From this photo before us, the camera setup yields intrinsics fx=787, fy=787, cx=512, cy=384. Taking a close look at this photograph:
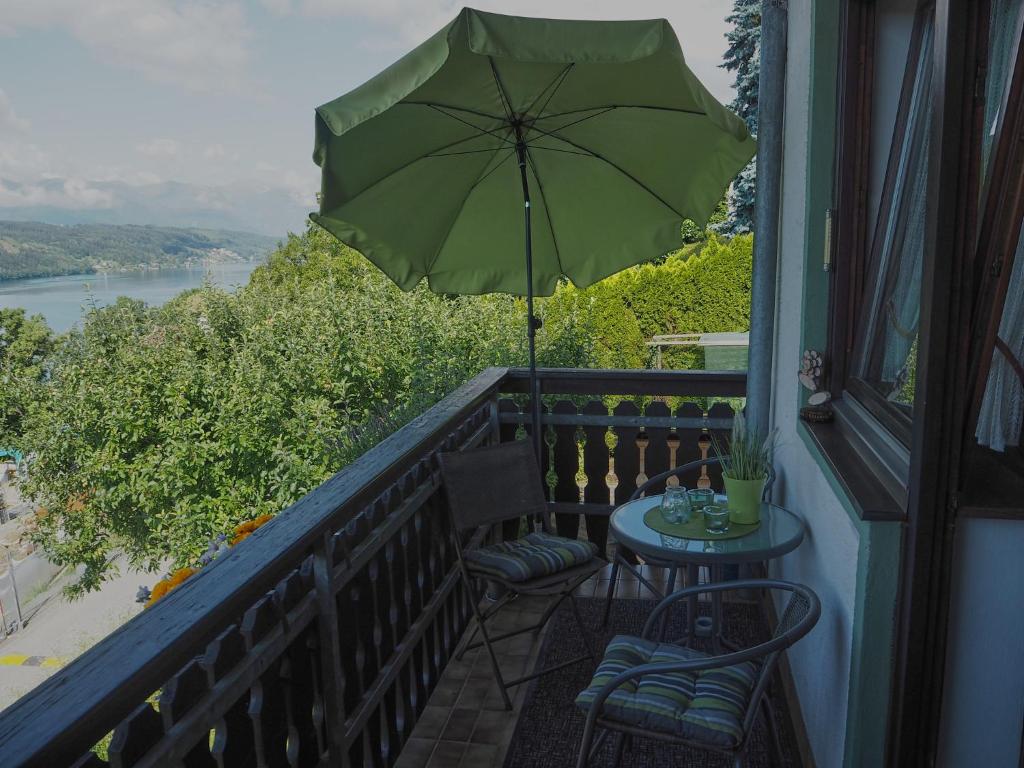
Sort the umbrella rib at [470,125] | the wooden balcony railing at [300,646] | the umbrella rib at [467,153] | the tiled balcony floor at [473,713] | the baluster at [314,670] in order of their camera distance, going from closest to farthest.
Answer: the wooden balcony railing at [300,646]
the baluster at [314,670]
the tiled balcony floor at [473,713]
the umbrella rib at [470,125]
the umbrella rib at [467,153]

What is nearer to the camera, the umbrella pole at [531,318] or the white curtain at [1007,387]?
the white curtain at [1007,387]

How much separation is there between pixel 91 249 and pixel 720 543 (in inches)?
2394

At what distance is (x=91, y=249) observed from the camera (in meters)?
54.6

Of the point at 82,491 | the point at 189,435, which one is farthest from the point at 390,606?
the point at 82,491

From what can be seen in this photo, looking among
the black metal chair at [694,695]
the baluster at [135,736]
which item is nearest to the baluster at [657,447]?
the black metal chair at [694,695]

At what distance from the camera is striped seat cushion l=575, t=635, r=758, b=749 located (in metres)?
1.80

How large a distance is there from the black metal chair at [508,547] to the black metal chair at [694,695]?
0.79 m

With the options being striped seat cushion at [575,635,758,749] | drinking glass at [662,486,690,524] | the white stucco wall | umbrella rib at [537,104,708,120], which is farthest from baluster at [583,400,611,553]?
striped seat cushion at [575,635,758,749]

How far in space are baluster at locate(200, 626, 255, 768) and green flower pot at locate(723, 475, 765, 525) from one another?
172 centimetres

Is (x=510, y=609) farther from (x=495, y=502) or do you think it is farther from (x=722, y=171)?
(x=722, y=171)

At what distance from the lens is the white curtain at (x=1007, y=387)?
1521 mm

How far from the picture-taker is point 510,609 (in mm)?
3654

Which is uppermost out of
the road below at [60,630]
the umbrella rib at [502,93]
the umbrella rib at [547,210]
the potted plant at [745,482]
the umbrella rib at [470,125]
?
the umbrella rib at [502,93]

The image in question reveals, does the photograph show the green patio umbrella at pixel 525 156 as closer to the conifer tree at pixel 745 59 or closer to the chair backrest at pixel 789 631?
the chair backrest at pixel 789 631
